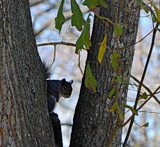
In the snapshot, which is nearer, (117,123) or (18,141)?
(18,141)

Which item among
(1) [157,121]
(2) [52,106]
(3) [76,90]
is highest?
(2) [52,106]

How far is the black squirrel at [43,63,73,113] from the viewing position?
338cm

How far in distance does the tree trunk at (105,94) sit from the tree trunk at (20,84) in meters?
0.35

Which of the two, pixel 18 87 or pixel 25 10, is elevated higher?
pixel 25 10

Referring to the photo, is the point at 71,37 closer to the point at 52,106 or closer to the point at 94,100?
the point at 52,106

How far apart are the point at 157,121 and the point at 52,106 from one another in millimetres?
6340

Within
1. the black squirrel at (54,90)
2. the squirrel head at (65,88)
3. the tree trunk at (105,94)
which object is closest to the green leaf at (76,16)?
the tree trunk at (105,94)

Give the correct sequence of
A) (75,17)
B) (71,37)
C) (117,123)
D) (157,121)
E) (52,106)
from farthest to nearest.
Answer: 1. (157,121)
2. (71,37)
3. (52,106)
4. (117,123)
5. (75,17)

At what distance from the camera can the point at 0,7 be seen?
82.8 inches

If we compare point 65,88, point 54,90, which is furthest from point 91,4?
point 65,88

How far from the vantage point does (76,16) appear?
1.81m

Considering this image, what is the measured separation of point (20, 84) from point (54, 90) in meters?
1.66

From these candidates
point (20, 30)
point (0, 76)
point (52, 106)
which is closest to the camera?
point (0, 76)

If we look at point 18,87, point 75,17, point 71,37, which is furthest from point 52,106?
point 71,37
